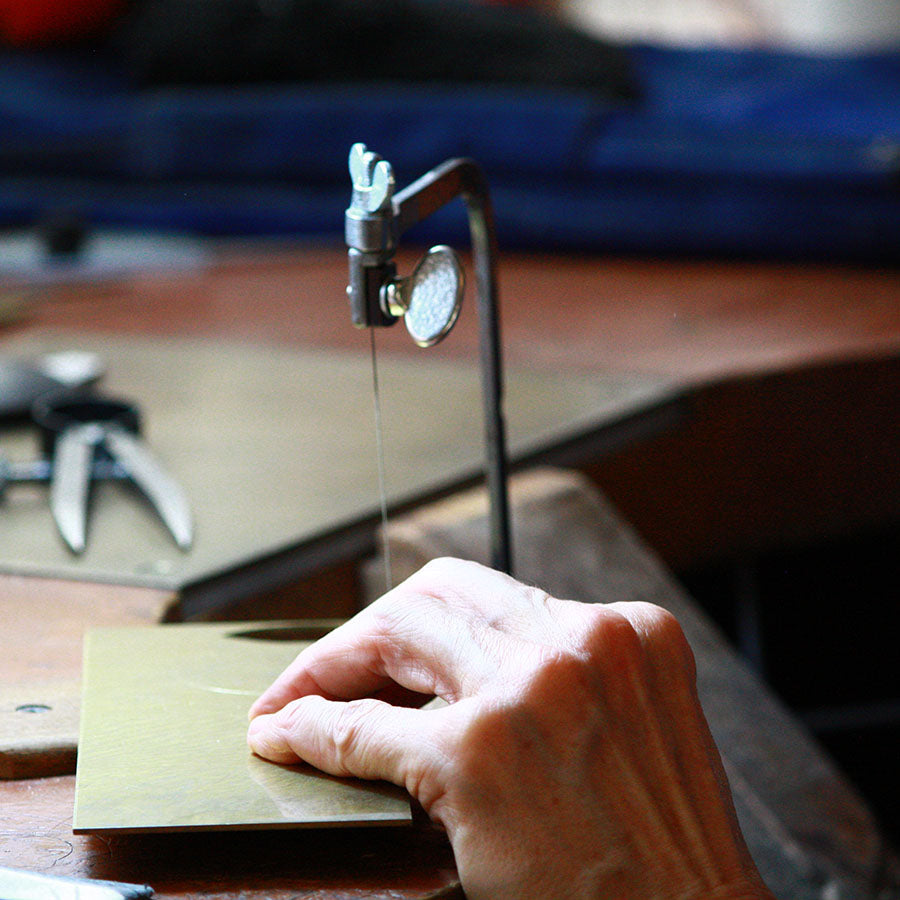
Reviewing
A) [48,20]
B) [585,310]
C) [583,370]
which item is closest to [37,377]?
[583,370]

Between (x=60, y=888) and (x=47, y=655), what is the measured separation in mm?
260

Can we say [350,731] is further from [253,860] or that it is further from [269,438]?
[269,438]

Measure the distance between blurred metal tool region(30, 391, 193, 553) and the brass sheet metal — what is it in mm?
226

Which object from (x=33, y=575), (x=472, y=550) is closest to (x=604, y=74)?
(x=472, y=550)

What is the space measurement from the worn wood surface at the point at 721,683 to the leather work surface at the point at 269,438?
38mm

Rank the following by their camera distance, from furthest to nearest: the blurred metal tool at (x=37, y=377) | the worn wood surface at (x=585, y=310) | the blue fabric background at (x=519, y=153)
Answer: the blue fabric background at (x=519, y=153), the worn wood surface at (x=585, y=310), the blurred metal tool at (x=37, y=377)

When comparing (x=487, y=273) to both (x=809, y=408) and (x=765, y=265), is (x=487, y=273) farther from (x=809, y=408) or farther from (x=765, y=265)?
(x=765, y=265)

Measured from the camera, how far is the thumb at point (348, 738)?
460mm

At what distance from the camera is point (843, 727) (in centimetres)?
145

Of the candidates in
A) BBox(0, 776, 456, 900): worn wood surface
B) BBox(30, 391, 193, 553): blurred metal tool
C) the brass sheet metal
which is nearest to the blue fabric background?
BBox(30, 391, 193, 553): blurred metal tool

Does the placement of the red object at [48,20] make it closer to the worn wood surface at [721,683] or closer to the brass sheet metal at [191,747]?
the worn wood surface at [721,683]

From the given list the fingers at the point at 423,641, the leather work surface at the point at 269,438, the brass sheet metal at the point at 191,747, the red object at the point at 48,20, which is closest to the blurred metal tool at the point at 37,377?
the leather work surface at the point at 269,438

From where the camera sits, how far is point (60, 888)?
415mm

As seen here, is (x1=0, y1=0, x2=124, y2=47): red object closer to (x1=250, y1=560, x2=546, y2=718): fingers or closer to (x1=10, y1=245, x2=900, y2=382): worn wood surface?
(x1=10, y1=245, x2=900, y2=382): worn wood surface
